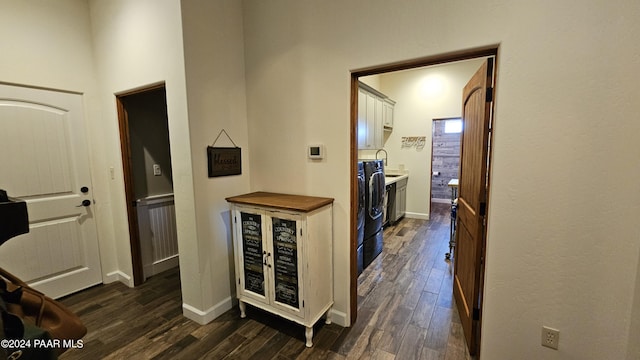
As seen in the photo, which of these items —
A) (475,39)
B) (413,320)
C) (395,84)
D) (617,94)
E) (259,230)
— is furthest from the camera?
(395,84)

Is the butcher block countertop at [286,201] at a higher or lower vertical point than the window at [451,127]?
lower

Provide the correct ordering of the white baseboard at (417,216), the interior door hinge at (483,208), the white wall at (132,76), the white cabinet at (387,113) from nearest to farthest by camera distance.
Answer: the interior door hinge at (483,208) → the white wall at (132,76) → the white cabinet at (387,113) → the white baseboard at (417,216)

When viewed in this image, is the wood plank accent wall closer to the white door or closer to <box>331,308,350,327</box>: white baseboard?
<box>331,308,350,327</box>: white baseboard

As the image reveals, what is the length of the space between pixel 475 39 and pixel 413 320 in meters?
2.15

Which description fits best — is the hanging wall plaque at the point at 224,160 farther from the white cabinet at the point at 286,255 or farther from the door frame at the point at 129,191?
the door frame at the point at 129,191

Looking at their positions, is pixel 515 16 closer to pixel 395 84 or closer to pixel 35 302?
pixel 35 302

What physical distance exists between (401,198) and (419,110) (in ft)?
5.83

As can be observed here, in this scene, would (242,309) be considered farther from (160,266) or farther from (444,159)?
(444,159)

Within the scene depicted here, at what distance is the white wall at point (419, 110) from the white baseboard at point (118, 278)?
4.70 m

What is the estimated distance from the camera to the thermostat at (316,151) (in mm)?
2107

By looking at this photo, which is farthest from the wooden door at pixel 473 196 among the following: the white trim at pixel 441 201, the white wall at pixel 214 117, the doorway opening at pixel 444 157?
the white trim at pixel 441 201

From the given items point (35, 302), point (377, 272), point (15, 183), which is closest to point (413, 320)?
point (377, 272)

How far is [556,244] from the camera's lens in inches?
56.1

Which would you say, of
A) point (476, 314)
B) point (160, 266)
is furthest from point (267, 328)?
point (160, 266)
